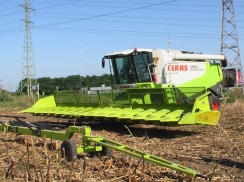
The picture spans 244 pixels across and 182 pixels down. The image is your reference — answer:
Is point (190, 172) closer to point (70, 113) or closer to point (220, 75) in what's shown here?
point (70, 113)

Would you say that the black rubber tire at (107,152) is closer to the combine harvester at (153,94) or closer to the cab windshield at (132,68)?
the combine harvester at (153,94)

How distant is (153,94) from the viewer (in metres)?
9.95

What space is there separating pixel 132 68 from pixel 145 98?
2.56 metres

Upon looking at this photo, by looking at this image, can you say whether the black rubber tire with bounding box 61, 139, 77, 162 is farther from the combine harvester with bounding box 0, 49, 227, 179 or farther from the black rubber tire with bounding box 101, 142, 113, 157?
the black rubber tire with bounding box 101, 142, 113, 157

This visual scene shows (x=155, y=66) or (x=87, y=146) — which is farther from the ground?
(x=155, y=66)

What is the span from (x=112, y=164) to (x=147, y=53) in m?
6.89

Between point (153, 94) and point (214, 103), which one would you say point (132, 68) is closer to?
point (153, 94)

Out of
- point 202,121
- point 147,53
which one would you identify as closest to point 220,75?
point 147,53

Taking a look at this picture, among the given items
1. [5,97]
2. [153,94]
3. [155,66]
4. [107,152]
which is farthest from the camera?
[5,97]

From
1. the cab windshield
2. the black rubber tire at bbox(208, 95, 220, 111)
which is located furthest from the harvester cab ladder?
the black rubber tire at bbox(208, 95, 220, 111)

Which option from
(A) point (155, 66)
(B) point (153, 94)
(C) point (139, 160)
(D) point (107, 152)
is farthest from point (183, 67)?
(C) point (139, 160)

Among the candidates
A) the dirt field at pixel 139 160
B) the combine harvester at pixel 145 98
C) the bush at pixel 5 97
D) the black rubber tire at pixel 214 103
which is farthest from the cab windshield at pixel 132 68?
the bush at pixel 5 97

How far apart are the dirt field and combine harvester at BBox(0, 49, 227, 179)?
1.01 ft

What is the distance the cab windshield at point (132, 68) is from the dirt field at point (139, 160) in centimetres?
248
